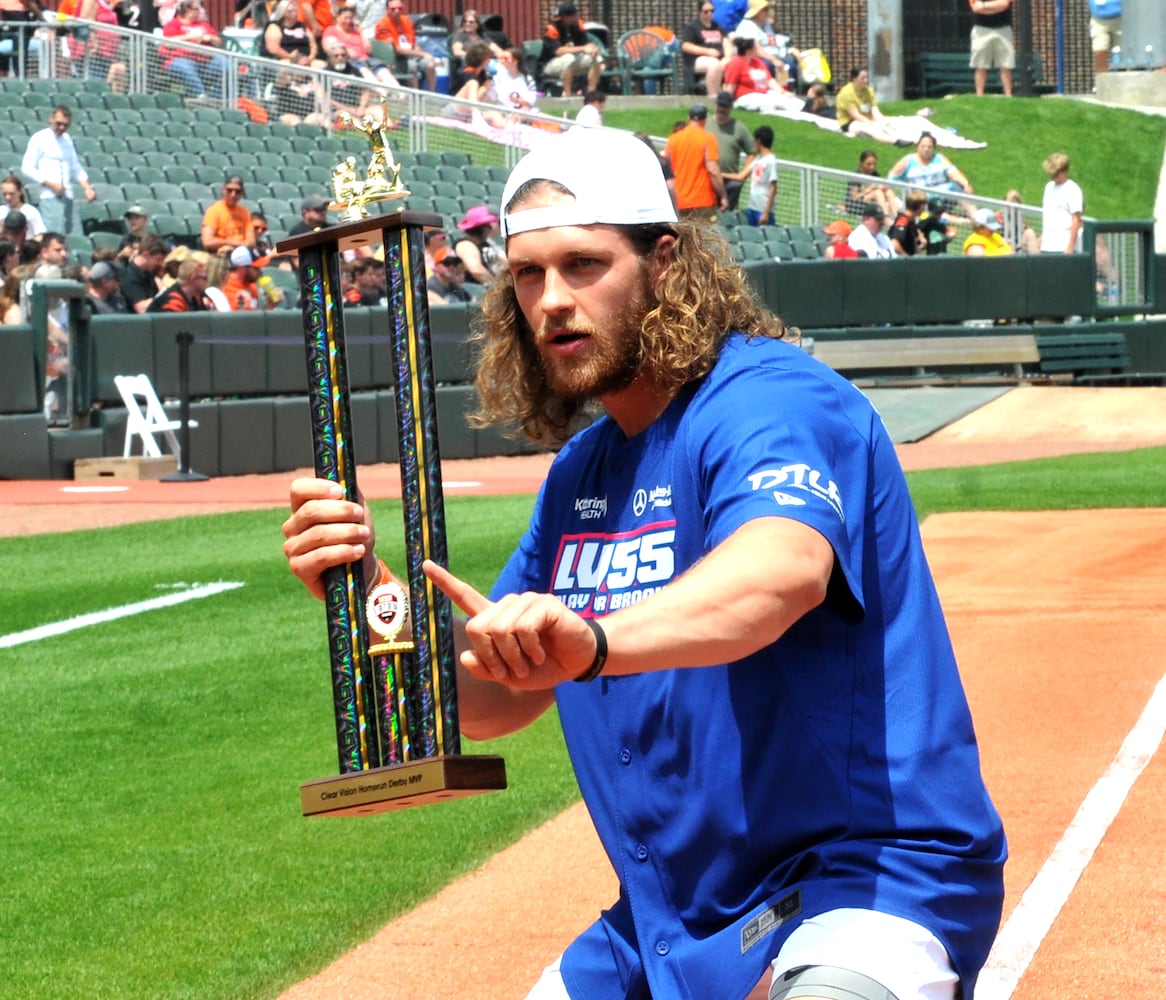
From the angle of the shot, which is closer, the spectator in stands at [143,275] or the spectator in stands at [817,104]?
the spectator in stands at [143,275]

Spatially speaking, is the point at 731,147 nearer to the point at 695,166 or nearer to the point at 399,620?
the point at 695,166

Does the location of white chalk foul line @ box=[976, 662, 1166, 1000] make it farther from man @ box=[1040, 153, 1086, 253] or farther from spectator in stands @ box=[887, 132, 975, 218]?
spectator in stands @ box=[887, 132, 975, 218]

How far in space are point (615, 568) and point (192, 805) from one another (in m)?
4.40

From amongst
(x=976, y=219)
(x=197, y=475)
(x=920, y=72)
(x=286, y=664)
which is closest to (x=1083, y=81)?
(x=920, y=72)

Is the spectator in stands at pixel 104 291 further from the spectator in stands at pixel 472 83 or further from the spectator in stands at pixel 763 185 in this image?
the spectator in stands at pixel 763 185

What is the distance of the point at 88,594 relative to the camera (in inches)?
450

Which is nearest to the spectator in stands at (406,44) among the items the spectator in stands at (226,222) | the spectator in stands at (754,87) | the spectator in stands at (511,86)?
the spectator in stands at (511,86)

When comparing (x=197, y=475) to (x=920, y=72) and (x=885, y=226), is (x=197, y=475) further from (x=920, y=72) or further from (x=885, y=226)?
(x=920, y=72)

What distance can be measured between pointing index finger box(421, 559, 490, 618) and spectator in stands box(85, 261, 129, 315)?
49.8 ft

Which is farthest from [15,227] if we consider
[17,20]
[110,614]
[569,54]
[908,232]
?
[569,54]

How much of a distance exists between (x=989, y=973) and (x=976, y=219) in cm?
2130

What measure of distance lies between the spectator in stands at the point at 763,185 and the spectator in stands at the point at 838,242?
2.51ft

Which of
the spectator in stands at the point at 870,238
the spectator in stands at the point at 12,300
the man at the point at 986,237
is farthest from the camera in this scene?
the man at the point at 986,237

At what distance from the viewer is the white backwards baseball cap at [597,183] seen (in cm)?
270
